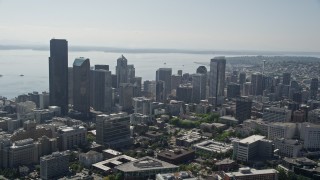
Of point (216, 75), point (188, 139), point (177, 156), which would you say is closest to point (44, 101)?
point (188, 139)

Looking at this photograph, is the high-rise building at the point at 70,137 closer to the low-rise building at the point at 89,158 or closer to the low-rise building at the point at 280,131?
the low-rise building at the point at 89,158

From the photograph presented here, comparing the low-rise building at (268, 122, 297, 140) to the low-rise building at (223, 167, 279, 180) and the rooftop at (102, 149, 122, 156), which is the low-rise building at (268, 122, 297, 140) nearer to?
the low-rise building at (223, 167, 279, 180)

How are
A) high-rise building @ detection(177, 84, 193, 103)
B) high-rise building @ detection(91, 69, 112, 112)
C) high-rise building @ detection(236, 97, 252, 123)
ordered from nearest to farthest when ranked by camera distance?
high-rise building @ detection(236, 97, 252, 123)
high-rise building @ detection(91, 69, 112, 112)
high-rise building @ detection(177, 84, 193, 103)

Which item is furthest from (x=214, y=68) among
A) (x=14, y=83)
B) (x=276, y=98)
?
(x=14, y=83)

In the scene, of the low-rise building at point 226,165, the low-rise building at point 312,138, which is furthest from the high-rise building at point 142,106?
the low-rise building at point 226,165

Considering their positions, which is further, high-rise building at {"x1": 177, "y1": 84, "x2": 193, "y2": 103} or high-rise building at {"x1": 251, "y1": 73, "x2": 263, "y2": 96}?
high-rise building at {"x1": 251, "y1": 73, "x2": 263, "y2": 96}

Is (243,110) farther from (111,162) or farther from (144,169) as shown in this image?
(144,169)

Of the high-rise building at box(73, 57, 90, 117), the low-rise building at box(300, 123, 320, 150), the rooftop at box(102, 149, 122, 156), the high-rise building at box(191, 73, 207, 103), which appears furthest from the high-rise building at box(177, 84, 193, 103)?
the rooftop at box(102, 149, 122, 156)

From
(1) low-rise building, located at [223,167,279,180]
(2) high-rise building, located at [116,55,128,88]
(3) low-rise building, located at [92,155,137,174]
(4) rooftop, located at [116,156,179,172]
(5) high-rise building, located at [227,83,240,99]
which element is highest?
(2) high-rise building, located at [116,55,128,88]
